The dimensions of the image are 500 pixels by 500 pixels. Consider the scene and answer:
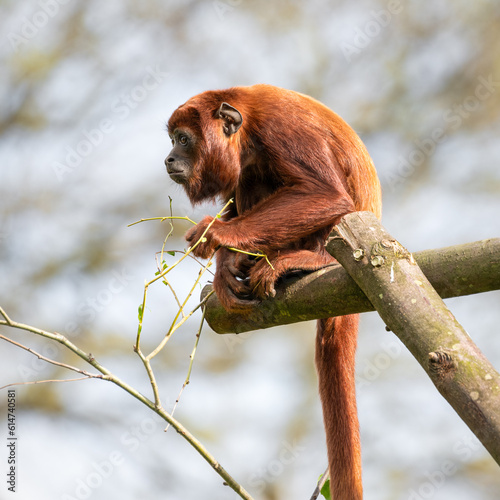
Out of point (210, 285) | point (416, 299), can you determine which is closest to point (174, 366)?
point (210, 285)

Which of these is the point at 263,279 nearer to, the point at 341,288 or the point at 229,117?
the point at 341,288

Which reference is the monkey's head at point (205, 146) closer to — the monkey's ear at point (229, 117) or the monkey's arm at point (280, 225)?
the monkey's ear at point (229, 117)

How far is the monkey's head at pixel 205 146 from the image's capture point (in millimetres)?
3209

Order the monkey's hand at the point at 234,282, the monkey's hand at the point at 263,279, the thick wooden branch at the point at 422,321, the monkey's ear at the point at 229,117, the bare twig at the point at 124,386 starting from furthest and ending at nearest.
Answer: the monkey's ear at the point at 229,117 → the monkey's hand at the point at 234,282 → the monkey's hand at the point at 263,279 → the bare twig at the point at 124,386 → the thick wooden branch at the point at 422,321

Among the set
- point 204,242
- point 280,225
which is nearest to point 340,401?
point 280,225

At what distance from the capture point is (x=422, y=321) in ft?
5.59

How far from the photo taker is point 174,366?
1009 cm

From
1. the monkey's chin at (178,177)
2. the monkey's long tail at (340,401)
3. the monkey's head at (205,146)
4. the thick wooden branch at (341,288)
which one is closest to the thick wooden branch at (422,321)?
the thick wooden branch at (341,288)

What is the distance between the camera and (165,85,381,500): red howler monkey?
2861 mm

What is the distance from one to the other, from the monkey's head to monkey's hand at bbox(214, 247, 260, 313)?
40 centimetres

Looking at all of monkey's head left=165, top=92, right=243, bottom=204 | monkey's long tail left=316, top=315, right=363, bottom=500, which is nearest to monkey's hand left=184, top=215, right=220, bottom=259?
monkey's head left=165, top=92, right=243, bottom=204

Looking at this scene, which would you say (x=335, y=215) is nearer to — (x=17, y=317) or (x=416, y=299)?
(x=416, y=299)

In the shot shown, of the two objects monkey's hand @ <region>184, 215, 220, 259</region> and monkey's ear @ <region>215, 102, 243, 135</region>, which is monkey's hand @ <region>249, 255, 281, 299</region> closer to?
monkey's hand @ <region>184, 215, 220, 259</region>

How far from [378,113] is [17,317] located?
23.9 ft
